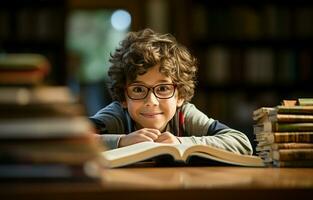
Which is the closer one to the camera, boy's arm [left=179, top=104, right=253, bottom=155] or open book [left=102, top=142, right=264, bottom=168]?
open book [left=102, top=142, right=264, bottom=168]

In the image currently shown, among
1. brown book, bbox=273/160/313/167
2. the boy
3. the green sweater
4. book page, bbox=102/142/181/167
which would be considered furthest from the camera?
the green sweater

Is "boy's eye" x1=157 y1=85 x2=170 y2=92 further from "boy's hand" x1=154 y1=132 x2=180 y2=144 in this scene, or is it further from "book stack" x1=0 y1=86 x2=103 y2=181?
"book stack" x1=0 y1=86 x2=103 y2=181

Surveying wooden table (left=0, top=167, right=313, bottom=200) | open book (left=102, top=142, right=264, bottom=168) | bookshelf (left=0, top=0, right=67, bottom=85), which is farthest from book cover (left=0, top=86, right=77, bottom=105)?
bookshelf (left=0, top=0, right=67, bottom=85)

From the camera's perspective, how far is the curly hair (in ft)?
5.69

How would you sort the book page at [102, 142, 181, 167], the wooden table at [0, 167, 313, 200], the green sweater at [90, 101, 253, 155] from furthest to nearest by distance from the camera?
the green sweater at [90, 101, 253, 155], the book page at [102, 142, 181, 167], the wooden table at [0, 167, 313, 200]

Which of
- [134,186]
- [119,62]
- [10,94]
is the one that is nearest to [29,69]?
[10,94]

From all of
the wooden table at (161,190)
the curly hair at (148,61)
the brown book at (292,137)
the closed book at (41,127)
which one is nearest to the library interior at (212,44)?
the brown book at (292,137)

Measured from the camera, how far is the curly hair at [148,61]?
1735 millimetres

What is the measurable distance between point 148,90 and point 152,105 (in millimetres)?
42

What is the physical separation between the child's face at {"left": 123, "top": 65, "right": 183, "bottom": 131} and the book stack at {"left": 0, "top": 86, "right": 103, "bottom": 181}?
0.94m

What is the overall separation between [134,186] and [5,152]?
0.52 feet

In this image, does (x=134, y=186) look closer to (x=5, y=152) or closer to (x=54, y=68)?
(x=5, y=152)

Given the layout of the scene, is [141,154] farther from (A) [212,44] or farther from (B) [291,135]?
(A) [212,44]

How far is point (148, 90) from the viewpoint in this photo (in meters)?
1.70
